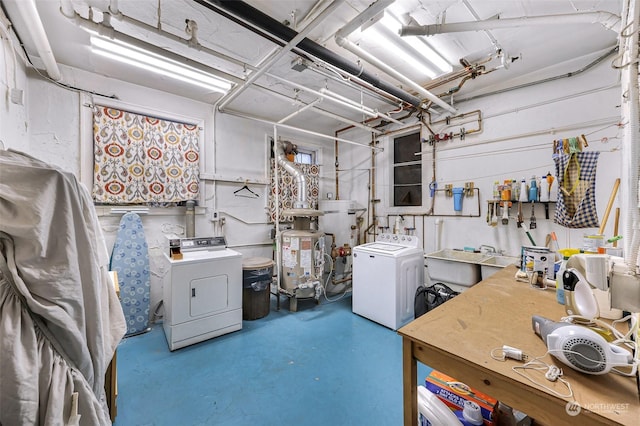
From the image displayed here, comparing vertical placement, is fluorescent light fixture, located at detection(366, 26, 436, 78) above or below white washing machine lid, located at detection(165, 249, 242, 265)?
above

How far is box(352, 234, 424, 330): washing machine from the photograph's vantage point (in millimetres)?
2881

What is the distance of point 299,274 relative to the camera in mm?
3363

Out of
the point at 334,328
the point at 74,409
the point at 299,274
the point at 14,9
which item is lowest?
the point at 334,328

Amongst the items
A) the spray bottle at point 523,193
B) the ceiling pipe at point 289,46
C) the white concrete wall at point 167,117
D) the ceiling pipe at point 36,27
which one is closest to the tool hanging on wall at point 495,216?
the spray bottle at point 523,193

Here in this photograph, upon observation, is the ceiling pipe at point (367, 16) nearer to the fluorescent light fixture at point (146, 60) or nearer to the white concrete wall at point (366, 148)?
the fluorescent light fixture at point (146, 60)

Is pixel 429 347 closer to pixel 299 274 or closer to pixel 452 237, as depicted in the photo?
pixel 299 274

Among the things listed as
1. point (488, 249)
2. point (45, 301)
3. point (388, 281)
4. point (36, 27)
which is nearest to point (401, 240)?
point (388, 281)

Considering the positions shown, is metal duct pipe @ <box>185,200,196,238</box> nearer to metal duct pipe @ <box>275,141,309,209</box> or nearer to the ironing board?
the ironing board

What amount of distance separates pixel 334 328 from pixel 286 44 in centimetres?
289

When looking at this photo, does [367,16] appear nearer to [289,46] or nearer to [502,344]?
[289,46]

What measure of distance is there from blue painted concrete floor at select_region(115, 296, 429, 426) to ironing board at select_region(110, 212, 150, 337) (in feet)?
0.69

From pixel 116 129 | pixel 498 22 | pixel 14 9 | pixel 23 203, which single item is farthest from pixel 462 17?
pixel 116 129

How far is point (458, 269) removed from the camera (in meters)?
2.94

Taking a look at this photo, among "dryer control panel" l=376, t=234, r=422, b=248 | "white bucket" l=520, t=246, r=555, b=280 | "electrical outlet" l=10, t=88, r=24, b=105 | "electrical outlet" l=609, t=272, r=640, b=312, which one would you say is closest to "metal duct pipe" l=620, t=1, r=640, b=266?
"electrical outlet" l=609, t=272, r=640, b=312
